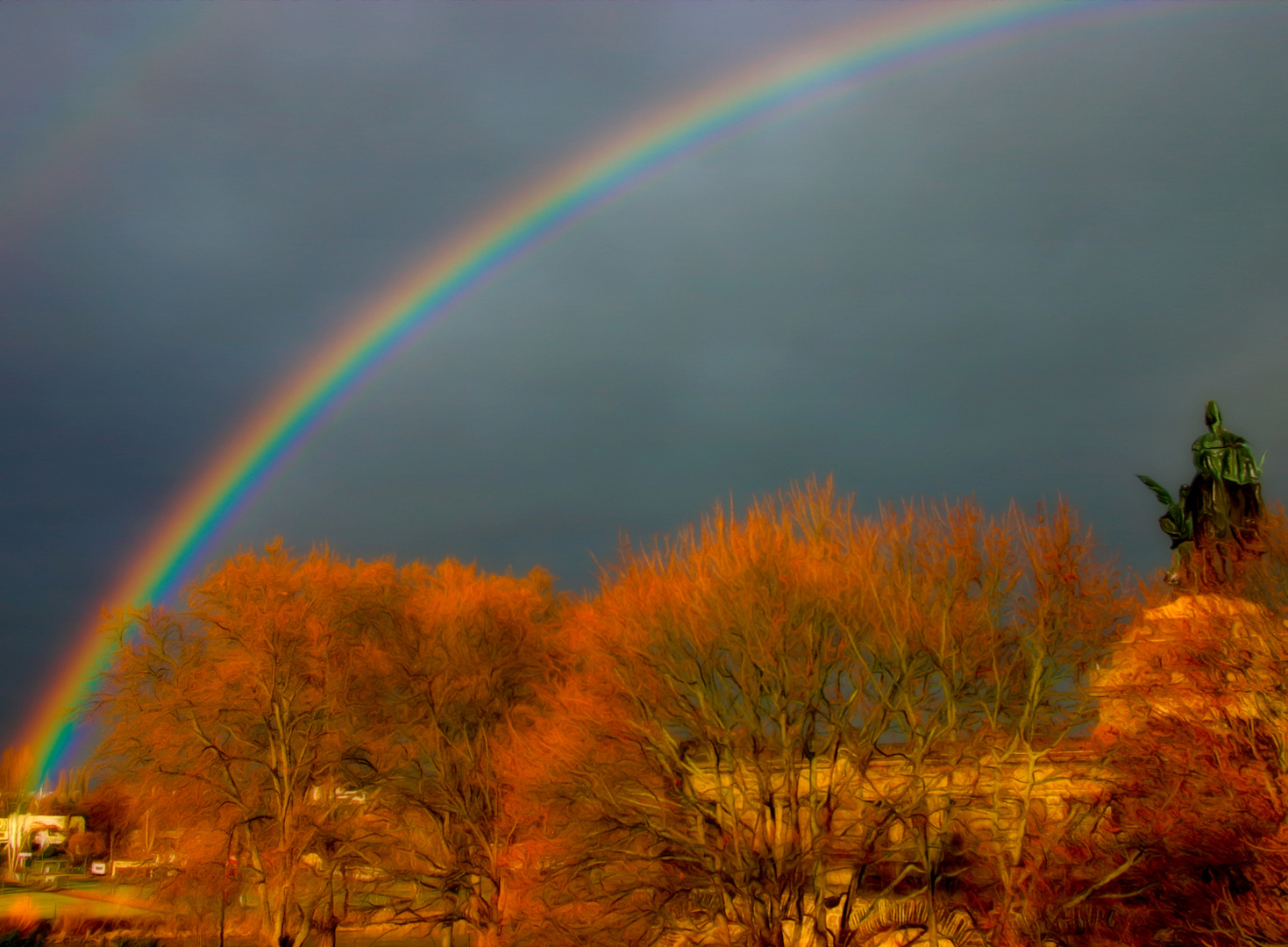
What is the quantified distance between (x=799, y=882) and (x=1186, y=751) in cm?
926

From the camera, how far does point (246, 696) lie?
128 feet

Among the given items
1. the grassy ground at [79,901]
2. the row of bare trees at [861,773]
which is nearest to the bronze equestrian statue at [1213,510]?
the row of bare trees at [861,773]

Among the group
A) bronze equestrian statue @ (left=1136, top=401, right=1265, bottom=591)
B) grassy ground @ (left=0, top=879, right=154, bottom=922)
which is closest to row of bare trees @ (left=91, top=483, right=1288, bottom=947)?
bronze equestrian statue @ (left=1136, top=401, right=1265, bottom=591)

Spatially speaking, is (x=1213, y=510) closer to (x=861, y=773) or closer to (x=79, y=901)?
(x=861, y=773)

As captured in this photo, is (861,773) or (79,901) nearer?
(861,773)

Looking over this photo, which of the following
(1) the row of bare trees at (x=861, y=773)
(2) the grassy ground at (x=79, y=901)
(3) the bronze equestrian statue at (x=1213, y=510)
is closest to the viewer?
(1) the row of bare trees at (x=861, y=773)

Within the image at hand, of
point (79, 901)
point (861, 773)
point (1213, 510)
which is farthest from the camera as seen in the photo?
point (79, 901)

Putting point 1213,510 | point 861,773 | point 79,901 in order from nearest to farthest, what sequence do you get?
1. point 861,773
2. point 1213,510
3. point 79,901

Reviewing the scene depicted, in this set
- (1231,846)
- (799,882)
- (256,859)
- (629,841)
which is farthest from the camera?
(256,859)

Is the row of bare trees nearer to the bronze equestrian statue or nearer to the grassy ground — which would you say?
the bronze equestrian statue

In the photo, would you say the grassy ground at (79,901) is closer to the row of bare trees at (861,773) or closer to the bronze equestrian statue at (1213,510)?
the row of bare trees at (861,773)

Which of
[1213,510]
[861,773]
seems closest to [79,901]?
[861,773]

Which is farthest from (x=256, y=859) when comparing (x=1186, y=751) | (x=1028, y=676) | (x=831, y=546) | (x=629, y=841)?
(x=1186, y=751)

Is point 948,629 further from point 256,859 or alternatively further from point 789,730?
point 256,859
